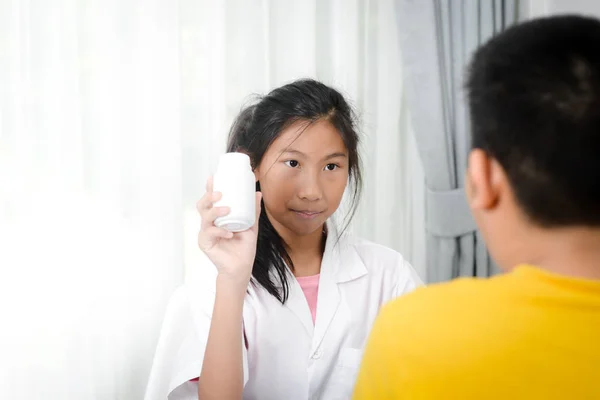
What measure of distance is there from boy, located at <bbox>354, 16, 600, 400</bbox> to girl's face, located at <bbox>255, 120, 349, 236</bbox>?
63 centimetres

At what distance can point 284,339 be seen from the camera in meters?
1.21

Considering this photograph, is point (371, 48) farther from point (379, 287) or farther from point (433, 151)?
point (379, 287)

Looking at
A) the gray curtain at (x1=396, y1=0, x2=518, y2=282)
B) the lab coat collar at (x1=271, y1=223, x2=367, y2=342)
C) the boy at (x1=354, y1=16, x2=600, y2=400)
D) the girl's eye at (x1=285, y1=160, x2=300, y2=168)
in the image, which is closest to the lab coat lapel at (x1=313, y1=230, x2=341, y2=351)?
the lab coat collar at (x1=271, y1=223, x2=367, y2=342)

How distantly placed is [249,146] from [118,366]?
708 millimetres

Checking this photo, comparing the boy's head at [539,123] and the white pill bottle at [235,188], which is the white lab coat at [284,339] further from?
the boy's head at [539,123]

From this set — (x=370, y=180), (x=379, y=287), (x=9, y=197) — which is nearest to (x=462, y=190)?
(x=370, y=180)

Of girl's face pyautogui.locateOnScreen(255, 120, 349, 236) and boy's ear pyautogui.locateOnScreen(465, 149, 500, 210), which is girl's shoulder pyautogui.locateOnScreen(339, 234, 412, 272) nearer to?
girl's face pyautogui.locateOnScreen(255, 120, 349, 236)

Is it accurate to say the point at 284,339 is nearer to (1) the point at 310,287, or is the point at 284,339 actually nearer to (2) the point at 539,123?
(1) the point at 310,287

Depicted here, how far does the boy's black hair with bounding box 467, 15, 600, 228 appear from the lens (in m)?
0.52

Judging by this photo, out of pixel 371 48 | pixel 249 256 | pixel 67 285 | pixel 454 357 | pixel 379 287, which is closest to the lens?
pixel 454 357

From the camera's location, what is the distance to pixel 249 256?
104cm

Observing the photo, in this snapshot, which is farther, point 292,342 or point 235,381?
point 292,342

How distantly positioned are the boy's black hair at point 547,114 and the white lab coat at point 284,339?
0.72 metres

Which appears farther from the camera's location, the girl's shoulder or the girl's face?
the girl's shoulder
